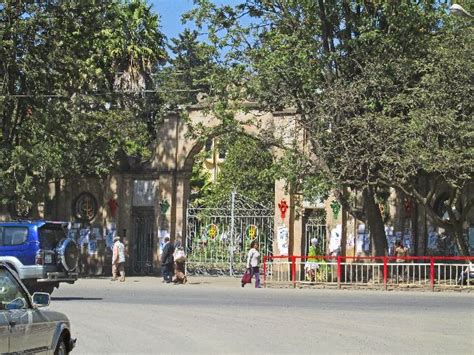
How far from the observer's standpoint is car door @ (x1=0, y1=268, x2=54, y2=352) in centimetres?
838

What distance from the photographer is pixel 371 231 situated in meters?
33.2

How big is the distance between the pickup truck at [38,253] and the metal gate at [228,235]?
1312 cm

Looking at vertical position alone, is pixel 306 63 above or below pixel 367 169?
above

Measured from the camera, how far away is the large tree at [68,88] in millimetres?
32969

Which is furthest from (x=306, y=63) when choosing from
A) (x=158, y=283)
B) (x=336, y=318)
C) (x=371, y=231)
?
(x=336, y=318)

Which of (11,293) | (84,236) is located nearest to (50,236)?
(11,293)

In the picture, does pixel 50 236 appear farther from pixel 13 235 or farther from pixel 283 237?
pixel 283 237

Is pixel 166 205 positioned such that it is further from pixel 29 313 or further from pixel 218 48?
pixel 29 313

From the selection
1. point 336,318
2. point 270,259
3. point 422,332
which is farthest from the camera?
point 270,259

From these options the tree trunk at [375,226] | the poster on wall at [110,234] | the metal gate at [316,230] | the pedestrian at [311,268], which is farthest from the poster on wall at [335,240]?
the poster on wall at [110,234]

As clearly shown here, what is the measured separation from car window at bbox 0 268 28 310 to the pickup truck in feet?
47.6

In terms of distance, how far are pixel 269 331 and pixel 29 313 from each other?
7807 mm

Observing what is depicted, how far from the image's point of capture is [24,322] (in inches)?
341

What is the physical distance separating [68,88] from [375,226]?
42.4ft
